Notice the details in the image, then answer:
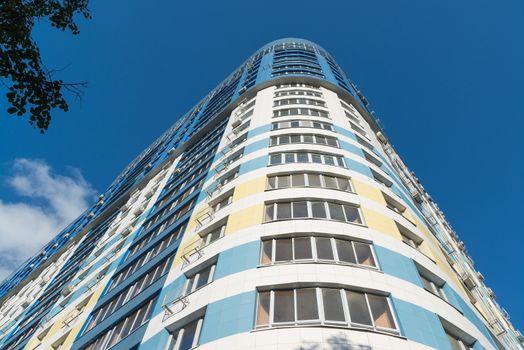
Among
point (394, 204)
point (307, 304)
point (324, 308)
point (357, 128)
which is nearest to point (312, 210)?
point (307, 304)

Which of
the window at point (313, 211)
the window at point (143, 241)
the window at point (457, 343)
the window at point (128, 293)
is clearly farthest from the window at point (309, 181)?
the window at point (143, 241)

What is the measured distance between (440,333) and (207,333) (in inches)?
307

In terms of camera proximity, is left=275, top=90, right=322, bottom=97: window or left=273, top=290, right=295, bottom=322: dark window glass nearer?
left=273, top=290, right=295, bottom=322: dark window glass

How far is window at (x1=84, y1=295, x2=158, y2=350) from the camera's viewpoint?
Answer: 17.2 metres

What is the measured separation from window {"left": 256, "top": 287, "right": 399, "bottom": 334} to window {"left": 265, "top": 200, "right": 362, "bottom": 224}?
170 inches

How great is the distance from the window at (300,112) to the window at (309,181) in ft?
32.7

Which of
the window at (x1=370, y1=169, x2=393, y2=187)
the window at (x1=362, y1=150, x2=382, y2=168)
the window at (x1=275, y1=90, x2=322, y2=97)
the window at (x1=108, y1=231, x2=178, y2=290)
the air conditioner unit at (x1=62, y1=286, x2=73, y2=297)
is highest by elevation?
the window at (x1=275, y1=90, x2=322, y2=97)

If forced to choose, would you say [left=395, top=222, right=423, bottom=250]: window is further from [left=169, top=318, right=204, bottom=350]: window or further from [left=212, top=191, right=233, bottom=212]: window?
[left=169, top=318, right=204, bottom=350]: window

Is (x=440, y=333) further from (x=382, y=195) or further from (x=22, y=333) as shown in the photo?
(x=22, y=333)

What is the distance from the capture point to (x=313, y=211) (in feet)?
56.2

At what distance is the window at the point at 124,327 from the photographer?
679 inches

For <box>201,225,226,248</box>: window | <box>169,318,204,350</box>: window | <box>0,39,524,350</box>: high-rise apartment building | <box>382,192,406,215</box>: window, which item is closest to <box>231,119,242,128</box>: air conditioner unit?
<box>0,39,524,350</box>: high-rise apartment building

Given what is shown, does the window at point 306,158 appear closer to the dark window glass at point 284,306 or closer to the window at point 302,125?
the window at point 302,125

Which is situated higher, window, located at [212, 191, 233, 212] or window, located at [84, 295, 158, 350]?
window, located at [212, 191, 233, 212]
